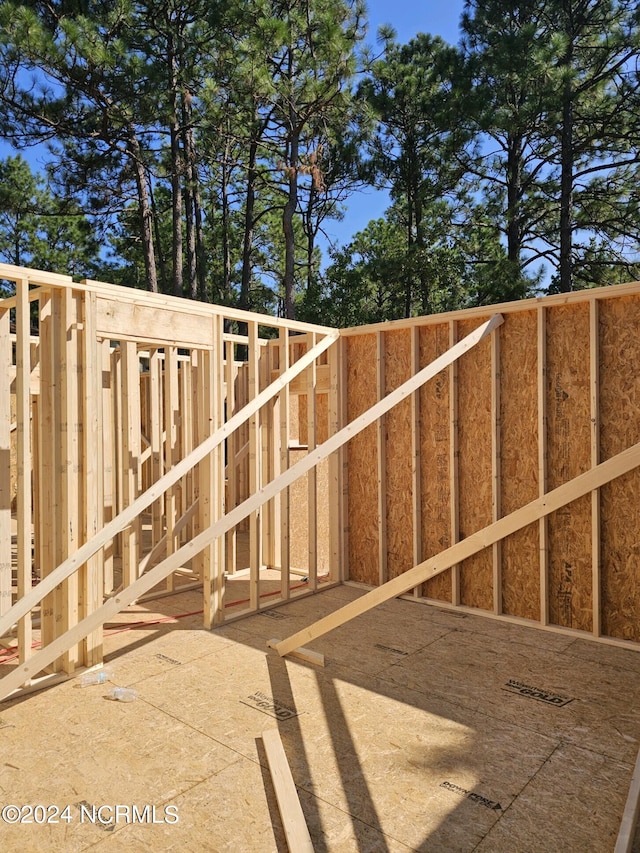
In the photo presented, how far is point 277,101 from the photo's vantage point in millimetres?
14016

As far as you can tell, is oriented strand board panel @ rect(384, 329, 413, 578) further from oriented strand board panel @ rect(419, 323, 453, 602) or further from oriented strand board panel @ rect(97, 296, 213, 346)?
oriented strand board panel @ rect(97, 296, 213, 346)

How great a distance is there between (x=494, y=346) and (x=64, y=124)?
11.3m

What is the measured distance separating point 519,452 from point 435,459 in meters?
0.87

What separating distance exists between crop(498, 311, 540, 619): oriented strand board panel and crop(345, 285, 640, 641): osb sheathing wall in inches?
0.4

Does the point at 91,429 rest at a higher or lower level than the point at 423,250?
lower

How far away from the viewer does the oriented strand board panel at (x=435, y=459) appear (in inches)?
233

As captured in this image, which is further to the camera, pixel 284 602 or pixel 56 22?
pixel 56 22

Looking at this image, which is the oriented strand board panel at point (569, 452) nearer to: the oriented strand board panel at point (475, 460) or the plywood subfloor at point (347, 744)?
the plywood subfloor at point (347, 744)

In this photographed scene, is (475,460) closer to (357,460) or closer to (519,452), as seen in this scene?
(519,452)

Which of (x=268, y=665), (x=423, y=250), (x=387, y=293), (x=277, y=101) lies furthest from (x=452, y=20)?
(x=268, y=665)

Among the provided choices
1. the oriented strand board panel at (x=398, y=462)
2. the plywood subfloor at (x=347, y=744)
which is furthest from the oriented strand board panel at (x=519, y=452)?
the oriented strand board panel at (x=398, y=462)

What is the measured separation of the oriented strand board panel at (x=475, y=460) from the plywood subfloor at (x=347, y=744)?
71 cm

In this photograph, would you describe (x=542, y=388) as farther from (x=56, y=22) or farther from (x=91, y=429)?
(x=56, y=22)

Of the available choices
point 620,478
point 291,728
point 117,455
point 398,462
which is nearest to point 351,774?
point 291,728
